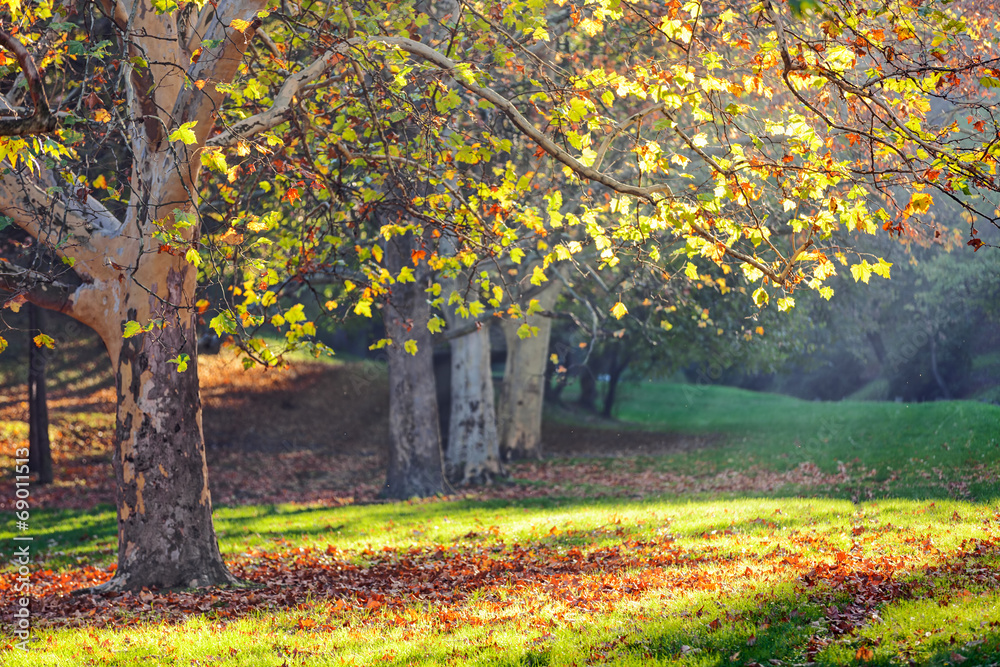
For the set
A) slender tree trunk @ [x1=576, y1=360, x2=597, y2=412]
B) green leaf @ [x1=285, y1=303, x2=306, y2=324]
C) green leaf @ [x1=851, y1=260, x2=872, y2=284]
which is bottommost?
slender tree trunk @ [x1=576, y1=360, x2=597, y2=412]

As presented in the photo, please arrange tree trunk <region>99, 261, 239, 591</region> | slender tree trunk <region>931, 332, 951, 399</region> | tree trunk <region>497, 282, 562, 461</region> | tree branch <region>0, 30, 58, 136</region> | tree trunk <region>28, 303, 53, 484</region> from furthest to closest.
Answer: slender tree trunk <region>931, 332, 951, 399</region>, tree trunk <region>497, 282, 562, 461</region>, tree trunk <region>28, 303, 53, 484</region>, tree trunk <region>99, 261, 239, 591</region>, tree branch <region>0, 30, 58, 136</region>

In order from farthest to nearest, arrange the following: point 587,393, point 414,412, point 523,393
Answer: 1. point 587,393
2. point 523,393
3. point 414,412

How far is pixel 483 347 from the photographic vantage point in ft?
69.6

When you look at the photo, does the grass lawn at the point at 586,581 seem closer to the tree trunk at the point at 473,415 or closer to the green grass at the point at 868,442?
the green grass at the point at 868,442

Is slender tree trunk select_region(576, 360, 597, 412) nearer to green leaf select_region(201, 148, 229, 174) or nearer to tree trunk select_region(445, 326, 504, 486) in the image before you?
tree trunk select_region(445, 326, 504, 486)

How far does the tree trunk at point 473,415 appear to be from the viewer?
68.9 feet

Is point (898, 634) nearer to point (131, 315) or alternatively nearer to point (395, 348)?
point (131, 315)

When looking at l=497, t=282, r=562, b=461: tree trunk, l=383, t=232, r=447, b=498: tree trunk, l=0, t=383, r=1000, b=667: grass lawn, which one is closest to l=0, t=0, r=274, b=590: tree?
l=0, t=383, r=1000, b=667: grass lawn

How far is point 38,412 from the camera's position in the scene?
65.0ft

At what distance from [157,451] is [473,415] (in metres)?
12.7

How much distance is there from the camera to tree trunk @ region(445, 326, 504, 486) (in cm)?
2100

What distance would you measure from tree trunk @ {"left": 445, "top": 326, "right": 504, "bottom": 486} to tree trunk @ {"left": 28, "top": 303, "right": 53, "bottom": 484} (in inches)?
413

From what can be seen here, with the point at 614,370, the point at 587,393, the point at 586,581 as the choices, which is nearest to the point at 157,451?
the point at 586,581

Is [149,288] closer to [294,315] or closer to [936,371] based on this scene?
[294,315]
